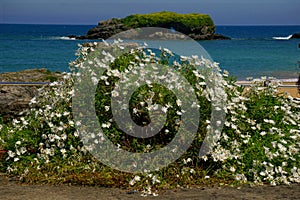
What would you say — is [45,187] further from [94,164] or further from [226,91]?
[226,91]

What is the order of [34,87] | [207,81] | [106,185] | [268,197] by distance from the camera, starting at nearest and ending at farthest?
1. [268,197]
2. [106,185]
3. [207,81]
4. [34,87]

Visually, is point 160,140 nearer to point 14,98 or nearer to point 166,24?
point 14,98

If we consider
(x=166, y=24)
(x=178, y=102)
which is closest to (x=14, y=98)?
(x=178, y=102)

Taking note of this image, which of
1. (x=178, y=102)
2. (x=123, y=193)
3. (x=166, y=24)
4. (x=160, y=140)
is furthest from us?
(x=166, y=24)

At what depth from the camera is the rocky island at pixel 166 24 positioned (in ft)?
261

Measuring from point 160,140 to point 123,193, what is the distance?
0.95 m

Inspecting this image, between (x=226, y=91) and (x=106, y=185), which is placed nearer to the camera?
(x=106, y=185)

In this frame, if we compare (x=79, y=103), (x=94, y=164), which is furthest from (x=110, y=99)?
(x=94, y=164)

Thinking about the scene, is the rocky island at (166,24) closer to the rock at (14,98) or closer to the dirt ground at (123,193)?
the rock at (14,98)

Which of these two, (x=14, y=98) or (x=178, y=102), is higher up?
(x=178, y=102)

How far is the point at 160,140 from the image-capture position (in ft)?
17.2

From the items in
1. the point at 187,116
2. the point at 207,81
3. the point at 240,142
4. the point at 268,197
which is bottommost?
the point at 268,197

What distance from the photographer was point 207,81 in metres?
5.41

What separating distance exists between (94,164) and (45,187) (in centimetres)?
60
